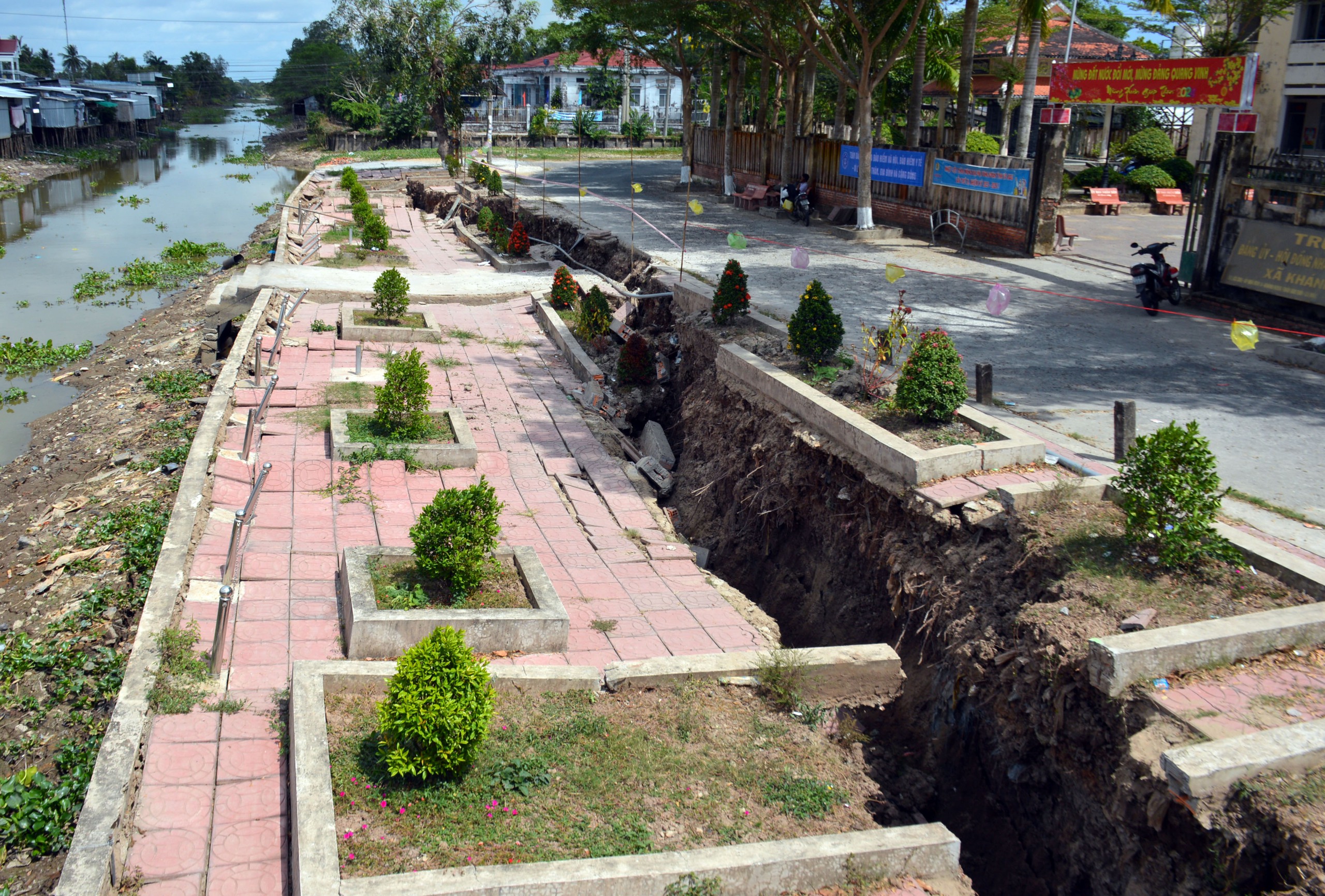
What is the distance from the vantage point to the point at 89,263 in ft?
81.1

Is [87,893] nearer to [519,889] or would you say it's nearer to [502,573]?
[519,889]

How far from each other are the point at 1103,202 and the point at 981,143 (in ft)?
18.0

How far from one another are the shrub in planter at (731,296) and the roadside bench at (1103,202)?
1553 cm

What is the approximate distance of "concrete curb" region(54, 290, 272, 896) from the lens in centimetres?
427

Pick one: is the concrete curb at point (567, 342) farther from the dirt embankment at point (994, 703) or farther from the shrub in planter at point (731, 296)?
the dirt embankment at point (994, 703)

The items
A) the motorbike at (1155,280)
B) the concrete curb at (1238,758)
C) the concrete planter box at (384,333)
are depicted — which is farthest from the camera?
the motorbike at (1155,280)

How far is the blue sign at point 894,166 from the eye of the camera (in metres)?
19.9

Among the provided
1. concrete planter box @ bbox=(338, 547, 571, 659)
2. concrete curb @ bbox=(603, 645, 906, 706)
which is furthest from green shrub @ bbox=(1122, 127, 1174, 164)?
concrete planter box @ bbox=(338, 547, 571, 659)

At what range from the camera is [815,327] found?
30.6 ft

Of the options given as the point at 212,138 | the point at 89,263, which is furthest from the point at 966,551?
the point at 212,138

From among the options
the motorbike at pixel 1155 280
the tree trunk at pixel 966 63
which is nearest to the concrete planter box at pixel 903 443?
the motorbike at pixel 1155 280

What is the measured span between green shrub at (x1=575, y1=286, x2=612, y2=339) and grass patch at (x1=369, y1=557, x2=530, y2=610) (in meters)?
7.33

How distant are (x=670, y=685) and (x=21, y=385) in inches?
560

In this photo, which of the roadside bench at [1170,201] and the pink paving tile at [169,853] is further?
the roadside bench at [1170,201]
